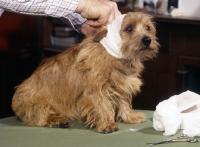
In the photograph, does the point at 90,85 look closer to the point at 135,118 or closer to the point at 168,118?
the point at 135,118

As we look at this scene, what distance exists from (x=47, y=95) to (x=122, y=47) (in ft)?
1.26

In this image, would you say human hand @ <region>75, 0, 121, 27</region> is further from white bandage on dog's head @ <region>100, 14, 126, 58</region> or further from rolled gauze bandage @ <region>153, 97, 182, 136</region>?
rolled gauze bandage @ <region>153, 97, 182, 136</region>

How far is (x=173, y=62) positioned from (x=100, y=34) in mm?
1602

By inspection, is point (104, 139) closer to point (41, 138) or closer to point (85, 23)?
point (41, 138)

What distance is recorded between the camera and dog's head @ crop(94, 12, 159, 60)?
1819 millimetres

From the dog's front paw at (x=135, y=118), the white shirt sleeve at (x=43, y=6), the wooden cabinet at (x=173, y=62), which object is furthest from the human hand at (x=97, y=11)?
the wooden cabinet at (x=173, y=62)

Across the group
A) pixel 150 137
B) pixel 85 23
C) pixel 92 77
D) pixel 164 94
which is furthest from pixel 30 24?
pixel 150 137

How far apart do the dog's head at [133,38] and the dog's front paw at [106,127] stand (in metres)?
0.27

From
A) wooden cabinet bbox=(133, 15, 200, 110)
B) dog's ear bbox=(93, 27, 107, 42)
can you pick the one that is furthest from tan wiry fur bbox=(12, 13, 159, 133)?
wooden cabinet bbox=(133, 15, 200, 110)

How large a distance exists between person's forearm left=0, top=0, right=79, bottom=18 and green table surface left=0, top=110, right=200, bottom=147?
46 centimetres

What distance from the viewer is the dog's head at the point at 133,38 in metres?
1.82

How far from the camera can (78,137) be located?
5.41 ft

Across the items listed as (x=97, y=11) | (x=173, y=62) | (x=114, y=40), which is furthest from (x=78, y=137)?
(x=173, y=62)

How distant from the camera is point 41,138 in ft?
5.40
